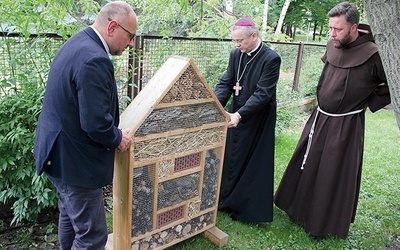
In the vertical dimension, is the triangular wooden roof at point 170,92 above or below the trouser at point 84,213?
A: above

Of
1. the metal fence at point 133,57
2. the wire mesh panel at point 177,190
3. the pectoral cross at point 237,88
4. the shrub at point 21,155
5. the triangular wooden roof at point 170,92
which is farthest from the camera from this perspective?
the pectoral cross at point 237,88

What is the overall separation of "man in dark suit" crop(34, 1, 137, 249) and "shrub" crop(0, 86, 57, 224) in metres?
0.78

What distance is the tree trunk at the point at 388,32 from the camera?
6.35 feet

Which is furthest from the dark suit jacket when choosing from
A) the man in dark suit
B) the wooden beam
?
the wooden beam

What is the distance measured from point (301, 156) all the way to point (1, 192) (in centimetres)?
280

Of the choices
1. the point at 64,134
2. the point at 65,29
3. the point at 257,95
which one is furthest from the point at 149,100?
the point at 65,29

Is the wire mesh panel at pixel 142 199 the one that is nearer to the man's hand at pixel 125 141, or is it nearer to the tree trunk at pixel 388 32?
the man's hand at pixel 125 141

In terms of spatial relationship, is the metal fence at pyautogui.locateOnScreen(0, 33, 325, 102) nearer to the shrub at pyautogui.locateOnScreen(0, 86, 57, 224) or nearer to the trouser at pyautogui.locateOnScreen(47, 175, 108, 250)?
the shrub at pyautogui.locateOnScreen(0, 86, 57, 224)

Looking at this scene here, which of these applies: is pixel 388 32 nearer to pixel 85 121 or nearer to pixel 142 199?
pixel 85 121

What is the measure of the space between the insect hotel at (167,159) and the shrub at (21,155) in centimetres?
78

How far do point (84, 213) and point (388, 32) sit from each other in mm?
2098

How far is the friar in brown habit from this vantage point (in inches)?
118

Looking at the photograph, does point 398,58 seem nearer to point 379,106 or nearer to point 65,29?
point 379,106

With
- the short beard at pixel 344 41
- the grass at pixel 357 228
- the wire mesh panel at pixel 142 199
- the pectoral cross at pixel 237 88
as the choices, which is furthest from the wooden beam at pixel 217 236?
the short beard at pixel 344 41
